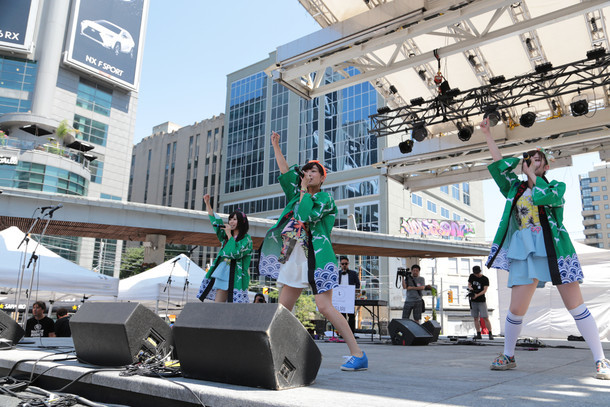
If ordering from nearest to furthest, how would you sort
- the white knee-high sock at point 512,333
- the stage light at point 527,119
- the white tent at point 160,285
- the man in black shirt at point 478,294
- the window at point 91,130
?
the white knee-high sock at point 512,333 < the man in black shirt at point 478,294 < the stage light at point 527,119 < the white tent at point 160,285 < the window at point 91,130

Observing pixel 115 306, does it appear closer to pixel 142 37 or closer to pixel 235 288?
pixel 235 288

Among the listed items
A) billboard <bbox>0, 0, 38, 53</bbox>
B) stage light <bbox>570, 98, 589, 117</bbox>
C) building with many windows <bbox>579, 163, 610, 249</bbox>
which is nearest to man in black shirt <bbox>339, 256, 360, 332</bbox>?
stage light <bbox>570, 98, 589, 117</bbox>

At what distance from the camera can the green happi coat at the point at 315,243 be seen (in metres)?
3.73

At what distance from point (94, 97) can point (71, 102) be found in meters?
3.18

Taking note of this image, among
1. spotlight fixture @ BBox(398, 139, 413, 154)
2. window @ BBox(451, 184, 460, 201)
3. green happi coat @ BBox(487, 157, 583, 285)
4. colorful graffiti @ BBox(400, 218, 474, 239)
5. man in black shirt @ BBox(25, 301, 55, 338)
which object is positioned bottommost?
man in black shirt @ BBox(25, 301, 55, 338)

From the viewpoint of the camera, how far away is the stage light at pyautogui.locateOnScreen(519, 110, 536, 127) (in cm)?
1170

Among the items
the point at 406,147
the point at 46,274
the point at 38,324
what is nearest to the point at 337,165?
the point at 406,147

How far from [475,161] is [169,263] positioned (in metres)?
9.77

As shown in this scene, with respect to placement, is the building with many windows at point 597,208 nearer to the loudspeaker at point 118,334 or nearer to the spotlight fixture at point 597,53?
the spotlight fixture at point 597,53

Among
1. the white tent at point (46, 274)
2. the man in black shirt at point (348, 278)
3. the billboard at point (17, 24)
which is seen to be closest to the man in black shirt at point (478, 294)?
the man in black shirt at point (348, 278)

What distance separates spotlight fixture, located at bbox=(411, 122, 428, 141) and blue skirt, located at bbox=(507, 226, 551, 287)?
8.72 metres

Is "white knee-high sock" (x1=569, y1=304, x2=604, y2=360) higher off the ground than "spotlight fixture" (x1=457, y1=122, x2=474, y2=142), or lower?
lower

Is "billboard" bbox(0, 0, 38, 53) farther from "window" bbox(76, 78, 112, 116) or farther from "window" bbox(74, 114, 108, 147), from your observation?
"window" bbox(74, 114, 108, 147)

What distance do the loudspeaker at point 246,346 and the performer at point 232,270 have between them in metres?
2.61
